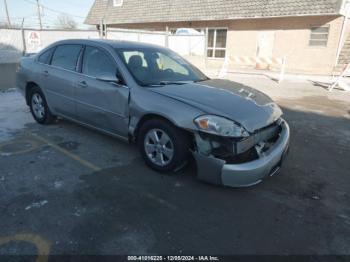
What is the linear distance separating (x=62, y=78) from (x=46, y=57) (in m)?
0.83

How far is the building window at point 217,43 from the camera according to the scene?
18459 mm

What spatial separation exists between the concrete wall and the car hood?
13.1 m

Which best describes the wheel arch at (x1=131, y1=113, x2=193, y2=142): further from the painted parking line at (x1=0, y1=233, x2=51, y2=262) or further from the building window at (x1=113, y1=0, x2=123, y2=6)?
the building window at (x1=113, y1=0, x2=123, y2=6)

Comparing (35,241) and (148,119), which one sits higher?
(148,119)

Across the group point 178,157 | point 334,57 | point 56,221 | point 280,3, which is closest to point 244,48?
point 280,3

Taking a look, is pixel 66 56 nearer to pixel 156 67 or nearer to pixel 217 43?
pixel 156 67

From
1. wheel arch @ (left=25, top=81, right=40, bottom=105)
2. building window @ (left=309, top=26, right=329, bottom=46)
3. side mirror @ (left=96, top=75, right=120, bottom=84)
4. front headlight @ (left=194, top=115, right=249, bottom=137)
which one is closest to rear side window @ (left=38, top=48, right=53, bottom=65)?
wheel arch @ (left=25, top=81, right=40, bottom=105)

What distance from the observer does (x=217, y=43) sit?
739 inches

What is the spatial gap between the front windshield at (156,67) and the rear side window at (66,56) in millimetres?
936

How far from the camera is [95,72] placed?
14.1 feet

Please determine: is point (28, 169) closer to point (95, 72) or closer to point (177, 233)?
point (95, 72)

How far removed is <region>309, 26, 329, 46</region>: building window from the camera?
14.9 m

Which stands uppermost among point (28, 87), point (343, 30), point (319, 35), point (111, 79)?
point (343, 30)

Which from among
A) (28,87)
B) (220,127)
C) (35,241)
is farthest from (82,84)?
(35,241)
